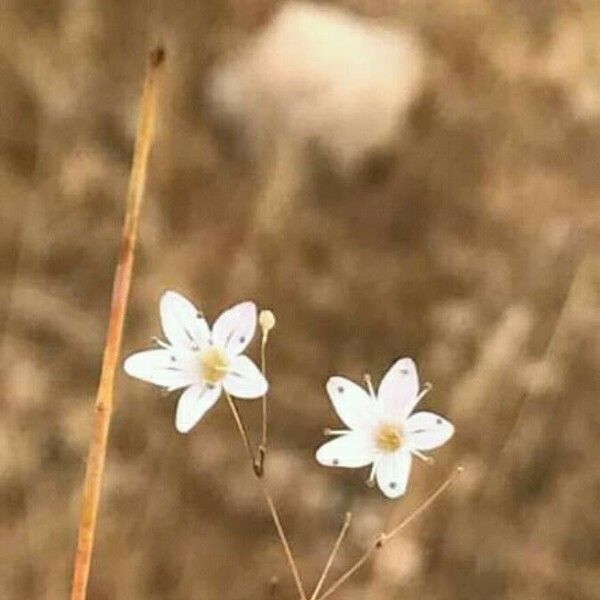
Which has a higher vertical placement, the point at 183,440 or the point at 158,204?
the point at 158,204

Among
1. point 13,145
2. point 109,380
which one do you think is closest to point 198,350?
point 109,380

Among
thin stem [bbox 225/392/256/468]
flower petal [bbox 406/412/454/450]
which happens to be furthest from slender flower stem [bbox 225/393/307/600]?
flower petal [bbox 406/412/454/450]

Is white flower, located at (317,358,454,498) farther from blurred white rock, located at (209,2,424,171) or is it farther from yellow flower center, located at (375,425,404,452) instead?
blurred white rock, located at (209,2,424,171)

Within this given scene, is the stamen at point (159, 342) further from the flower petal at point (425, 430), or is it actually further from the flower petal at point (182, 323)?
the flower petal at point (425, 430)

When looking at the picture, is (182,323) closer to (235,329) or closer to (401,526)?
(235,329)

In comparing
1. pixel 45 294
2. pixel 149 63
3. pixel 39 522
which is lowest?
pixel 39 522

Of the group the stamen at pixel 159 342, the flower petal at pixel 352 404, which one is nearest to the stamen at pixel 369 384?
the flower petal at pixel 352 404

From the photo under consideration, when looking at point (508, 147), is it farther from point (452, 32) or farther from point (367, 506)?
point (367, 506)
